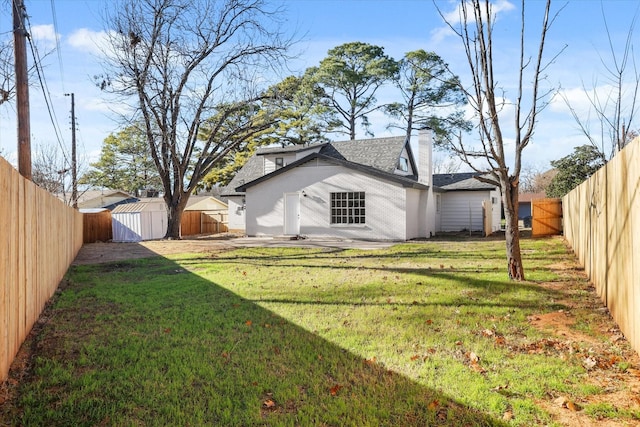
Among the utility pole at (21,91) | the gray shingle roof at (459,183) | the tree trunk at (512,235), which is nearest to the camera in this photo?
the tree trunk at (512,235)

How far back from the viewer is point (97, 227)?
21766 mm

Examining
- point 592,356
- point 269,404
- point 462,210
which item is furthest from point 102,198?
point 592,356

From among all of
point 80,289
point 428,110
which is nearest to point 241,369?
point 80,289

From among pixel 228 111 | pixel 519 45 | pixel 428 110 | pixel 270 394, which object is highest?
pixel 428 110

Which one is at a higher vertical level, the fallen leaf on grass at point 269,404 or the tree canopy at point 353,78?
the tree canopy at point 353,78

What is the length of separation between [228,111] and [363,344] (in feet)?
55.9

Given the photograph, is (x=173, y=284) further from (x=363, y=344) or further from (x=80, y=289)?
(x=363, y=344)

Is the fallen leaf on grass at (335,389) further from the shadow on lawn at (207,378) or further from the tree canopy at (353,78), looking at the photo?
the tree canopy at (353,78)

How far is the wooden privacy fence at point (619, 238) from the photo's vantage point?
4082 mm

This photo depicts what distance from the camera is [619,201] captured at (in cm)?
489

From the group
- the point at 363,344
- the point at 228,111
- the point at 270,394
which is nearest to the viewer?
the point at 270,394

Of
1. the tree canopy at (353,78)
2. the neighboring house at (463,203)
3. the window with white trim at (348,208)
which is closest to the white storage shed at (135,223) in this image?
the window with white trim at (348,208)

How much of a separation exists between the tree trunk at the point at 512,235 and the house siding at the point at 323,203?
31.5 ft

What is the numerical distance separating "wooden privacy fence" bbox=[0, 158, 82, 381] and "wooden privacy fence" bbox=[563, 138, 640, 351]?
224 inches
